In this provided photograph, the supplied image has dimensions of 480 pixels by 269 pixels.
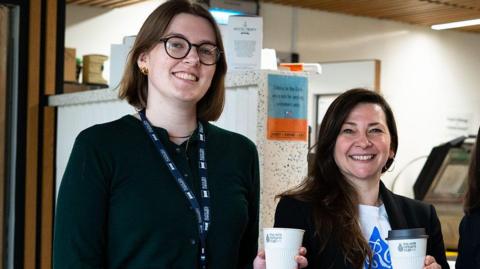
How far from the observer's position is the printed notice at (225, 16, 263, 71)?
2.96 metres

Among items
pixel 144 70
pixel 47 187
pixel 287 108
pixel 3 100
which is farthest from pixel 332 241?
pixel 3 100

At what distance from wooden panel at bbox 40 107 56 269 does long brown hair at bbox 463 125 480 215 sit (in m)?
2.59

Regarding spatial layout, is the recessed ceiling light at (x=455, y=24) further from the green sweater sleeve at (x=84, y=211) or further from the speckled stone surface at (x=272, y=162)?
the green sweater sleeve at (x=84, y=211)

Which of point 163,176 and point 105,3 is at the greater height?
point 105,3

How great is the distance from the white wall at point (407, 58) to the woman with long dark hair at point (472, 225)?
5745 mm

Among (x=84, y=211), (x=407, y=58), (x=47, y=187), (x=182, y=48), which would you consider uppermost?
(x=407, y=58)

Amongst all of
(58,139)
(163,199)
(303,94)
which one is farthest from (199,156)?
(58,139)

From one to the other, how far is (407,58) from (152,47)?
24.8 feet

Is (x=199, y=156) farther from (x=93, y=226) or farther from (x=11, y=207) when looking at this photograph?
(x=11, y=207)

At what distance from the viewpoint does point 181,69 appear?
5.82ft

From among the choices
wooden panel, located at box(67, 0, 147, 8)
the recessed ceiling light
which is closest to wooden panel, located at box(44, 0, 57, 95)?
wooden panel, located at box(67, 0, 147, 8)

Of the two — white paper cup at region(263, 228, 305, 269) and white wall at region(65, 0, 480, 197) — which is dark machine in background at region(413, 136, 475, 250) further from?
white paper cup at region(263, 228, 305, 269)

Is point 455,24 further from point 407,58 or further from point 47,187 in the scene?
point 47,187

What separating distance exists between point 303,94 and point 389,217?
0.64 m
